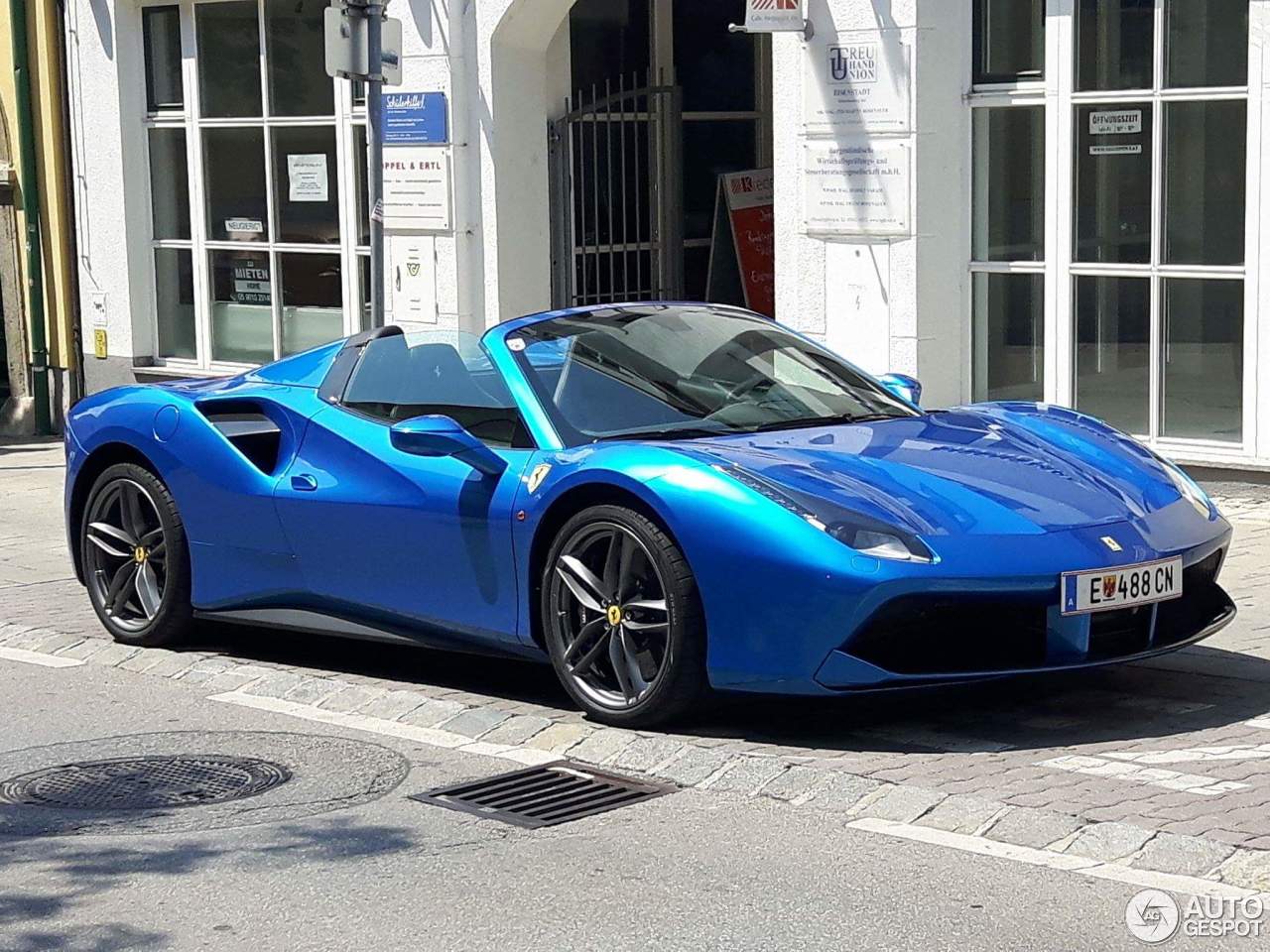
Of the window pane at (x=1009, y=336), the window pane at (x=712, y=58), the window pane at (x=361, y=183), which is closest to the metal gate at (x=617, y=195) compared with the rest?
the window pane at (x=712, y=58)

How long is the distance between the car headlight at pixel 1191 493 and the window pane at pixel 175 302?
11.3 metres

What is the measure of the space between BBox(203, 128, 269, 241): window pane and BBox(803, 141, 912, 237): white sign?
541 cm

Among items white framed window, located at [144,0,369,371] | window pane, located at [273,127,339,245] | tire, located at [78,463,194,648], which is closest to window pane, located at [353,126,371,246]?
white framed window, located at [144,0,369,371]

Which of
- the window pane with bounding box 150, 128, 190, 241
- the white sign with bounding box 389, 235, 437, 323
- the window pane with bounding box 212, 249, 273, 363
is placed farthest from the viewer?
the window pane with bounding box 150, 128, 190, 241

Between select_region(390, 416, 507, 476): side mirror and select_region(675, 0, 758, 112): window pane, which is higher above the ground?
select_region(675, 0, 758, 112): window pane

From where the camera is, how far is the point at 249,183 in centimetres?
1639

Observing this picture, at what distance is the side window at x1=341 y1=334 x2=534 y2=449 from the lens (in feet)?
23.9

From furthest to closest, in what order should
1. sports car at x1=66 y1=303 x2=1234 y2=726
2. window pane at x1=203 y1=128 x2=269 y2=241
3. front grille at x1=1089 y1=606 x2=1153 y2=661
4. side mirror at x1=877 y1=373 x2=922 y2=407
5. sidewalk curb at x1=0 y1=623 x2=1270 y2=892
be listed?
window pane at x1=203 y1=128 x2=269 y2=241 < side mirror at x1=877 y1=373 x2=922 y2=407 < front grille at x1=1089 y1=606 x2=1153 y2=661 < sports car at x1=66 y1=303 x2=1234 y2=726 < sidewalk curb at x1=0 y1=623 x2=1270 y2=892

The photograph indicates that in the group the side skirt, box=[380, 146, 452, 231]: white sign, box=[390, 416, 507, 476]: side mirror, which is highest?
box=[380, 146, 452, 231]: white sign

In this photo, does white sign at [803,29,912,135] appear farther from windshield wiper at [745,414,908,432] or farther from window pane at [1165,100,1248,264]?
windshield wiper at [745,414,908,432]

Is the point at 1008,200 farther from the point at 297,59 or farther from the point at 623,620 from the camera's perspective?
the point at 623,620

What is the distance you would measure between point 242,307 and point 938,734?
11.1 meters

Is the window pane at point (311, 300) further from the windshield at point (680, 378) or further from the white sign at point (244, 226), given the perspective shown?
the windshield at point (680, 378)

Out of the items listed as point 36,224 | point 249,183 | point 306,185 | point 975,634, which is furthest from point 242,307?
point 975,634
